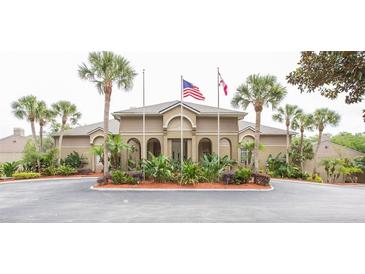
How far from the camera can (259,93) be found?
51.3ft

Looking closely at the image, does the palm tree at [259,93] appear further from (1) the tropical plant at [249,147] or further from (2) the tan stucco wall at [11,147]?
(2) the tan stucco wall at [11,147]

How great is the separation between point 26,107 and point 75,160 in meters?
6.48

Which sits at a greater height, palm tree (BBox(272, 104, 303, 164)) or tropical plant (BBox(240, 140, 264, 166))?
palm tree (BBox(272, 104, 303, 164))

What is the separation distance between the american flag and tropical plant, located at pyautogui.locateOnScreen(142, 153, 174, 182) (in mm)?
4290

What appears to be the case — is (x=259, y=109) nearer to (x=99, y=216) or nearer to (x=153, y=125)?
(x=153, y=125)

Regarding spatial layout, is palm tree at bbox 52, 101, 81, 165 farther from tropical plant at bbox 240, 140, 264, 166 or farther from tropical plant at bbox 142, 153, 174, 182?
tropical plant at bbox 240, 140, 264, 166

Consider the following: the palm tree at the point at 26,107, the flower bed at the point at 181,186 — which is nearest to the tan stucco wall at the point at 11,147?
the palm tree at the point at 26,107

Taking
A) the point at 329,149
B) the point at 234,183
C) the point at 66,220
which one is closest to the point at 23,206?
the point at 66,220

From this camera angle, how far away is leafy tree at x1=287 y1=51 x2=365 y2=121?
6.88m

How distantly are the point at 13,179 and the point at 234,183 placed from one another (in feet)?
56.6

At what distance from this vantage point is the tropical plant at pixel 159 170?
47.9 feet

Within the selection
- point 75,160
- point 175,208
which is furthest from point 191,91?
point 75,160

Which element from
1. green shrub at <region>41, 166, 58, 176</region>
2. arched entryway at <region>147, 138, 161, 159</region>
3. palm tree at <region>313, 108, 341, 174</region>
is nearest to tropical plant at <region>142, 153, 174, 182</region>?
arched entryway at <region>147, 138, 161, 159</region>

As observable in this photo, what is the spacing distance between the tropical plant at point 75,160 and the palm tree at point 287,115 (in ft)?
65.4
